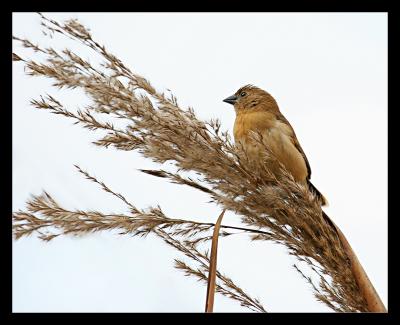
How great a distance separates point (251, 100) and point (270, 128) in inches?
16.4

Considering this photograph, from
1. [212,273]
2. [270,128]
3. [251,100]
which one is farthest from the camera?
[251,100]

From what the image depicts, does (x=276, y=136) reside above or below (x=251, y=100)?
below

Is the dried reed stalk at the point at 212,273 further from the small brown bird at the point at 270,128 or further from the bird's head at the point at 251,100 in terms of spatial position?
the bird's head at the point at 251,100

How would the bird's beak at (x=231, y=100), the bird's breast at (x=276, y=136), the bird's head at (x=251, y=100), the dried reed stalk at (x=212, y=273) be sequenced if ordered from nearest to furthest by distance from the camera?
the dried reed stalk at (x=212, y=273) < the bird's breast at (x=276, y=136) < the bird's head at (x=251, y=100) < the bird's beak at (x=231, y=100)

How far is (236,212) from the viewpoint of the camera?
173cm

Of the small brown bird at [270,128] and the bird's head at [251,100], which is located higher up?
the bird's head at [251,100]

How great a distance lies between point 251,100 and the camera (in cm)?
376

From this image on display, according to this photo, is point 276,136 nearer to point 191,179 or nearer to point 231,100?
point 231,100

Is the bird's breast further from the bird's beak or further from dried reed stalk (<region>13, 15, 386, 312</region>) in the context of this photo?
dried reed stalk (<region>13, 15, 386, 312</region>)

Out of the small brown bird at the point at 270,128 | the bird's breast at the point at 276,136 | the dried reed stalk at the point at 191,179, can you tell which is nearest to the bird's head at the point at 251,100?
the small brown bird at the point at 270,128

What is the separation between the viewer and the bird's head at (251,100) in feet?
12.2

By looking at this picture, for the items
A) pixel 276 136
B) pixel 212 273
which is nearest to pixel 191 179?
pixel 212 273
